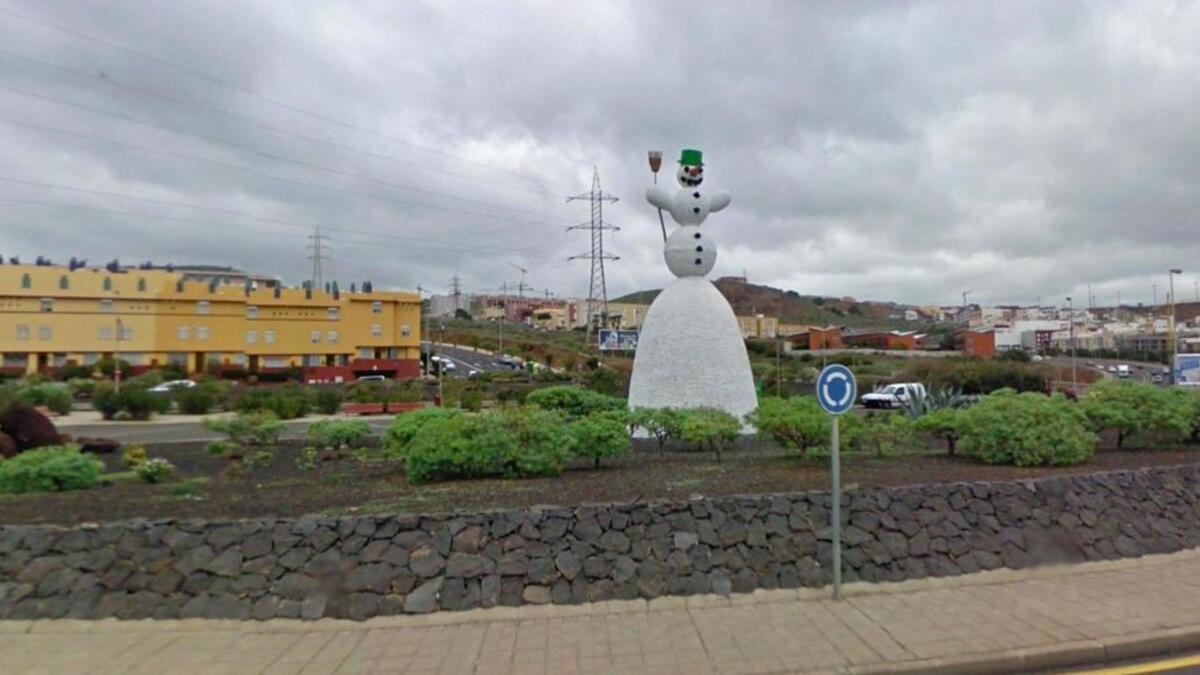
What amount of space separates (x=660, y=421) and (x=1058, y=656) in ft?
19.1

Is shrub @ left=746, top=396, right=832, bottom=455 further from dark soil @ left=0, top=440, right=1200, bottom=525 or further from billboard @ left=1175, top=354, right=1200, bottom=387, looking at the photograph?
billboard @ left=1175, top=354, right=1200, bottom=387

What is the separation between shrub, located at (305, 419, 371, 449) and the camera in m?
11.2

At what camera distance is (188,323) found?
4488 cm

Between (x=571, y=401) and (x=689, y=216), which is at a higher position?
Answer: (x=689, y=216)

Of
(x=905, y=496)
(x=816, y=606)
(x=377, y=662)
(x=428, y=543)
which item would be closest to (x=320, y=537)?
(x=428, y=543)

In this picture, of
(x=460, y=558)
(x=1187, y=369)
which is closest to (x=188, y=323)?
(x=460, y=558)

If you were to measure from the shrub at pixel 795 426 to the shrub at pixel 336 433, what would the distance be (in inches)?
282

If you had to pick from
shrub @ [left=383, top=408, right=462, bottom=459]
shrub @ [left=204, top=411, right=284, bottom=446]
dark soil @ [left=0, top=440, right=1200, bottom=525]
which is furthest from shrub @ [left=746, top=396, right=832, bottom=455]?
shrub @ [left=204, top=411, right=284, bottom=446]

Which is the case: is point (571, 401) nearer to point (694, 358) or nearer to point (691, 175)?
point (694, 358)

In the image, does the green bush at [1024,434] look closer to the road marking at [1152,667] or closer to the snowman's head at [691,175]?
the road marking at [1152,667]

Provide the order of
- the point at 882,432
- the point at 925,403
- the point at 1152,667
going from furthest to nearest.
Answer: the point at 925,403
the point at 882,432
the point at 1152,667

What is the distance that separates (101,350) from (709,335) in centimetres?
4803

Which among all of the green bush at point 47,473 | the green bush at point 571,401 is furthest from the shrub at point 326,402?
the green bush at point 47,473

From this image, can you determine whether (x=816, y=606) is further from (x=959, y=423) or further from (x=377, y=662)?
(x=959, y=423)
